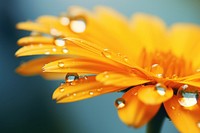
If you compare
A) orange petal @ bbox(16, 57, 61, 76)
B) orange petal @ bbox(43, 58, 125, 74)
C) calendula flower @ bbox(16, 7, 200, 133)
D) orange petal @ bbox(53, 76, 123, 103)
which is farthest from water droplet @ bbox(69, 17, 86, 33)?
orange petal @ bbox(53, 76, 123, 103)

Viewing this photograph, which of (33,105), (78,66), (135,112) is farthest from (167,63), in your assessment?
(33,105)

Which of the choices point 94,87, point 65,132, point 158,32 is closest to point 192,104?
point 94,87

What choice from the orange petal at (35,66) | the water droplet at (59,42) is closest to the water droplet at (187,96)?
the water droplet at (59,42)

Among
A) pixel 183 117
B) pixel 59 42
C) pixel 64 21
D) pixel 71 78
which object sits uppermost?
pixel 64 21

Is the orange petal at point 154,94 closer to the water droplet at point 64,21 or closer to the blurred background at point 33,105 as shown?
the water droplet at point 64,21

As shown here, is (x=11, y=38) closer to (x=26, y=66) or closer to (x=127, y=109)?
(x=26, y=66)

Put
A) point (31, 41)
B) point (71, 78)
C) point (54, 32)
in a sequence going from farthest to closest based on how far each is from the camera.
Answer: point (54, 32)
point (31, 41)
point (71, 78)

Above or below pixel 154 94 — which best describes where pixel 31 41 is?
above

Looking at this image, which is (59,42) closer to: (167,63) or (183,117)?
(167,63)

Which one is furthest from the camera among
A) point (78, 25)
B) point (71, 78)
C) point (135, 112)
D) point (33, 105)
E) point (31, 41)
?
point (33, 105)
